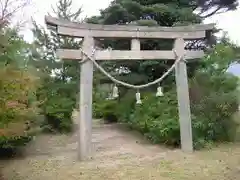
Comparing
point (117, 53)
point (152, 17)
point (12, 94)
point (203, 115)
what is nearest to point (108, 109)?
point (152, 17)

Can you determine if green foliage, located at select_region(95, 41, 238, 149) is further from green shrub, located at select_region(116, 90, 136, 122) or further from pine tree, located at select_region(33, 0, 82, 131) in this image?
pine tree, located at select_region(33, 0, 82, 131)

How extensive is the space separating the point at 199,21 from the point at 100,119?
31.7 feet

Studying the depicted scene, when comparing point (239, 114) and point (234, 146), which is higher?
point (239, 114)

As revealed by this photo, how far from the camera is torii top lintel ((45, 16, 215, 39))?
26.1 ft

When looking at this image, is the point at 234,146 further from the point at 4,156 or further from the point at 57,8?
the point at 57,8

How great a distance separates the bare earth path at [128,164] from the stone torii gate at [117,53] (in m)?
0.63

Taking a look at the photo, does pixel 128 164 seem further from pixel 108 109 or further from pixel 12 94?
pixel 108 109

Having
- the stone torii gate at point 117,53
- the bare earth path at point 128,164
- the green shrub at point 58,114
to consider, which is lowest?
the bare earth path at point 128,164

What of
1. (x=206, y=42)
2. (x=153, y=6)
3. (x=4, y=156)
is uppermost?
(x=153, y=6)

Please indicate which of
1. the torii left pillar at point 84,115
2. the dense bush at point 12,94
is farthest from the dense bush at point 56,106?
the dense bush at point 12,94

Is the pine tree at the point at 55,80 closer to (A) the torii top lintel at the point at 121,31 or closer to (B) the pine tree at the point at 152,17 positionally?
(B) the pine tree at the point at 152,17

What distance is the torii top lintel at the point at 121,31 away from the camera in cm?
795

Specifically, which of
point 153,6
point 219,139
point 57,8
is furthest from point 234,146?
point 57,8

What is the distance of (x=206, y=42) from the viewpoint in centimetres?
1320
